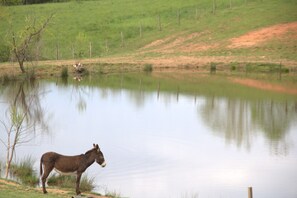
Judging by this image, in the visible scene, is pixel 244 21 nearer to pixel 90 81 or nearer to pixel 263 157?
pixel 90 81

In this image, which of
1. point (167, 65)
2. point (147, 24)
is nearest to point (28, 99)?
point (167, 65)

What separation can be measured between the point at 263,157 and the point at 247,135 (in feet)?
15.6

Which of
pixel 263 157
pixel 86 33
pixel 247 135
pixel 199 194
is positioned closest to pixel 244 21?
pixel 86 33

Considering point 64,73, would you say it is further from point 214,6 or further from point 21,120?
point 214,6

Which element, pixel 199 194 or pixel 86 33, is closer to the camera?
pixel 199 194

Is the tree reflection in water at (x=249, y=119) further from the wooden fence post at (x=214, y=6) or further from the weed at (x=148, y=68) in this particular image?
the wooden fence post at (x=214, y=6)

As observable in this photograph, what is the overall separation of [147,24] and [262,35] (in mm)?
15491

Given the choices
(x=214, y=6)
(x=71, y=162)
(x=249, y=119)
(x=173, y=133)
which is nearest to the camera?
(x=71, y=162)

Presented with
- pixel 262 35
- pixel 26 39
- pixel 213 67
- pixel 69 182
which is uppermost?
pixel 262 35

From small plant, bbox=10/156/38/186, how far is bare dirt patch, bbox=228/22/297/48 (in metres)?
40.5

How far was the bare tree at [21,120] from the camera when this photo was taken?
21.0 meters

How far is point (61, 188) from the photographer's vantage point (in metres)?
18.8

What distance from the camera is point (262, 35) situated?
203ft

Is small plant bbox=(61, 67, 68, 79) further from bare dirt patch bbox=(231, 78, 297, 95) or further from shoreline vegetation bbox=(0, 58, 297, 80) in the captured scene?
bare dirt patch bbox=(231, 78, 297, 95)
